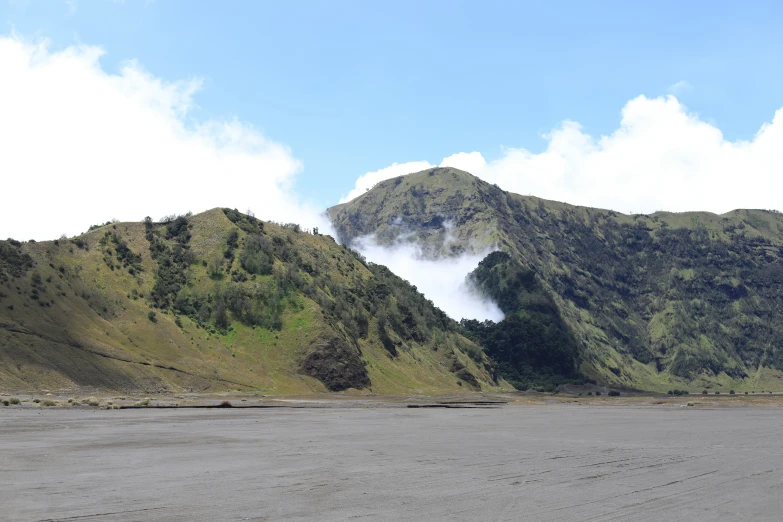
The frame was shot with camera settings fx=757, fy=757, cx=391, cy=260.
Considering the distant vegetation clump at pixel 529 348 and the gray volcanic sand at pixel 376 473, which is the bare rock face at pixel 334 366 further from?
the distant vegetation clump at pixel 529 348

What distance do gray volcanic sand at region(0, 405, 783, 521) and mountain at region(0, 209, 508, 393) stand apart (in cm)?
4752

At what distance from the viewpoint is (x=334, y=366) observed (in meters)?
108

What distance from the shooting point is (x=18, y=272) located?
305 feet

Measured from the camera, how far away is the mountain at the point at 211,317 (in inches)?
3329

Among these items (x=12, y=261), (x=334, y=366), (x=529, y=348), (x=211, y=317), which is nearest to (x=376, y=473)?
(x=334, y=366)

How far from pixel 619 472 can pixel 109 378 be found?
69702 millimetres

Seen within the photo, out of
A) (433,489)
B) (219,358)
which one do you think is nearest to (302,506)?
(433,489)

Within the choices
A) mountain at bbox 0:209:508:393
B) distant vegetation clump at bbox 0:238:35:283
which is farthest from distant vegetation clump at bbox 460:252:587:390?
distant vegetation clump at bbox 0:238:35:283

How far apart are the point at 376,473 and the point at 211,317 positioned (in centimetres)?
9303

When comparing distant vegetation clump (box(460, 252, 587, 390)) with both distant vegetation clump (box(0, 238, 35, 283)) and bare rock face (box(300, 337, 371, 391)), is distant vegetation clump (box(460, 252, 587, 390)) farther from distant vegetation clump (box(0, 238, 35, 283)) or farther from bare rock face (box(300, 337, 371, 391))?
distant vegetation clump (box(0, 238, 35, 283))

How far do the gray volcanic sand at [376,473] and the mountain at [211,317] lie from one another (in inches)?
1871

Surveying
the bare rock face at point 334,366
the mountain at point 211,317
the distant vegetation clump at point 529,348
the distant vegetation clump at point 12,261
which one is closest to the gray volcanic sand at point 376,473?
the mountain at point 211,317

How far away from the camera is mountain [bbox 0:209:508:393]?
277 feet

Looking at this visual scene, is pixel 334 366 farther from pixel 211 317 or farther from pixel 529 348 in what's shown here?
pixel 529 348
